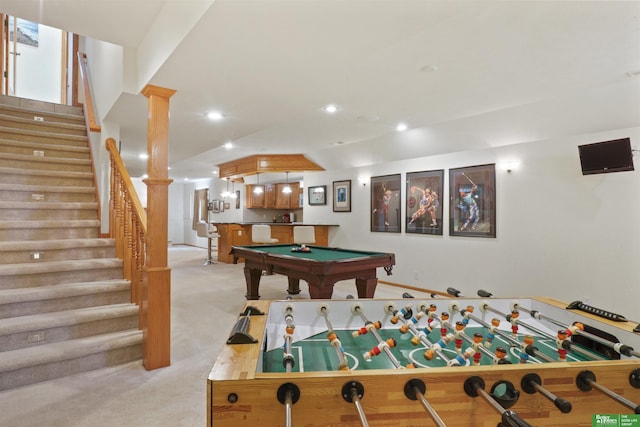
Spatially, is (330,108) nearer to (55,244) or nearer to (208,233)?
(55,244)

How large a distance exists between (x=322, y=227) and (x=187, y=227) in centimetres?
773

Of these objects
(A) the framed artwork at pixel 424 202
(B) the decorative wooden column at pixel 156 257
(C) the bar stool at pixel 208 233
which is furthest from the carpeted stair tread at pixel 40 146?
(A) the framed artwork at pixel 424 202

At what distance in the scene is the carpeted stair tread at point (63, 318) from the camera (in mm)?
2292

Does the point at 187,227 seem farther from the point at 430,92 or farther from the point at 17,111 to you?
the point at 430,92

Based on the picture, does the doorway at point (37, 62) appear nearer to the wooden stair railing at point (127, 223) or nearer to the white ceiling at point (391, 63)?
the white ceiling at point (391, 63)

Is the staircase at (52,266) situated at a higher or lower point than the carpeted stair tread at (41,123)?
lower

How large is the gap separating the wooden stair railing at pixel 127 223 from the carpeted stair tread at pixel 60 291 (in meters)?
0.14

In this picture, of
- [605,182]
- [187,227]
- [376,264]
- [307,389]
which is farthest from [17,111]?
[187,227]

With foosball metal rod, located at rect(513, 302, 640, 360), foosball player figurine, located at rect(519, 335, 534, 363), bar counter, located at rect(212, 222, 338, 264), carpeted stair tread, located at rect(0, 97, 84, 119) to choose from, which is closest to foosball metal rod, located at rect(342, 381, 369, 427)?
foosball player figurine, located at rect(519, 335, 534, 363)

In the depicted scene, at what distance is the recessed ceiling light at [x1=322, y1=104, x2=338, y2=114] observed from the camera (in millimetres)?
3619

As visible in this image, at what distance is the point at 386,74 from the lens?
275 centimetres

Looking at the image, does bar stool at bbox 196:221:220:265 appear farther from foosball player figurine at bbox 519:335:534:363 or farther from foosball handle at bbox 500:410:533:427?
foosball handle at bbox 500:410:533:427

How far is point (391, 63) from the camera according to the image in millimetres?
2537

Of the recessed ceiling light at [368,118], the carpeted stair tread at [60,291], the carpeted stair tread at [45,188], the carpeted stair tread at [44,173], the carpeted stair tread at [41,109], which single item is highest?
the carpeted stair tread at [41,109]
